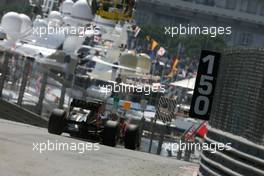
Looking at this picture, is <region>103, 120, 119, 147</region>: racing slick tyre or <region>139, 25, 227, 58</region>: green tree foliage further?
<region>139, 25, 227, 58</region>: green tree foliage

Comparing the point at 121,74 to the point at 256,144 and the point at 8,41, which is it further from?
the point at 256,144

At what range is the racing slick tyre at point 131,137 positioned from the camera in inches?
914

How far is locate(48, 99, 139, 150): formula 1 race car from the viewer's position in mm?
22156

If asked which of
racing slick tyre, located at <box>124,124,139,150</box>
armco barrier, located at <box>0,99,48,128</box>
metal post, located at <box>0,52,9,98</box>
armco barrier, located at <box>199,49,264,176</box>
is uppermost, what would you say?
armco barrier, located at <box>199,49,264,176</box>

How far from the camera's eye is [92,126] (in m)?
22.5

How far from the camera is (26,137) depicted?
18.6 metres

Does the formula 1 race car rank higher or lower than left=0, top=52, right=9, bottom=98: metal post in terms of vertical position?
lower

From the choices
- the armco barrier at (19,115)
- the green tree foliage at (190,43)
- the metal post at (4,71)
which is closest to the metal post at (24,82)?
the armco barrier at (19,115)

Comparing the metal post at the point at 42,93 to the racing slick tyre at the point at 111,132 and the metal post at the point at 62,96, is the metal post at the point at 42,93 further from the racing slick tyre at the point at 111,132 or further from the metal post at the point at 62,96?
the racing slick tyre at the point at 111,132

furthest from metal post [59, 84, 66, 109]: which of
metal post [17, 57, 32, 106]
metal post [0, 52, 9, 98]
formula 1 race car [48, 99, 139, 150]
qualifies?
formula 1 race car [48, 99, 139, 150]

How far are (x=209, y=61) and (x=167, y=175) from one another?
2.40 m

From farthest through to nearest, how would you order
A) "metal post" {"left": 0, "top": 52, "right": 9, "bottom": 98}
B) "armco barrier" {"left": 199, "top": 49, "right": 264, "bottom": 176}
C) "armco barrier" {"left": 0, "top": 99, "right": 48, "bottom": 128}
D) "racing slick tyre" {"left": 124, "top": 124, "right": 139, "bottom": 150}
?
"metal post" {"left": 0, "top": 52, "right": 9, "bottom": 98} → "armco barrier" {"left": 0, "top": 99, "right": 48, "bottom": 128} → "racing slick tyre" {"left": 124, "top": 124, "right": 139, "bottom": 150} → "armco barrier" {"left": 199, "top": 49, "right": 264, "bottom": 176}

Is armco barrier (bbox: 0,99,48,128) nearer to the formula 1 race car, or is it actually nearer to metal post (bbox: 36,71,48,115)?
metal post (bbox: 36,71,48,115)

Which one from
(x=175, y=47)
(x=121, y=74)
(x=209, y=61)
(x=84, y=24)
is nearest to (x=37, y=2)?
(x=84, y=24)
